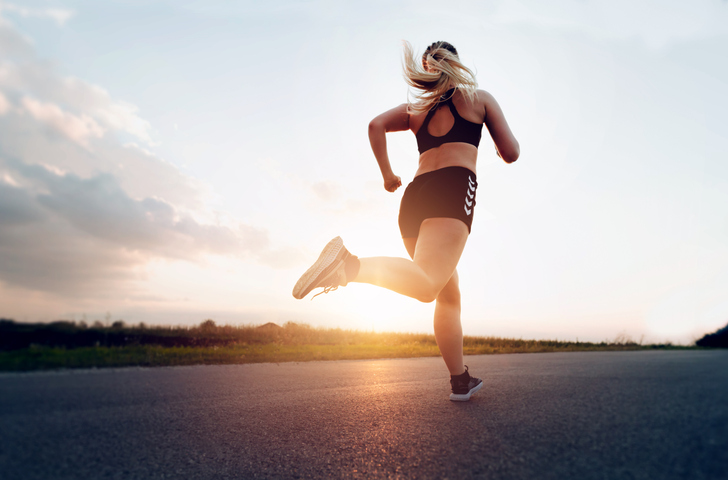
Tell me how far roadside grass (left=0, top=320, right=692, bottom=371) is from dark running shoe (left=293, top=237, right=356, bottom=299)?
180 inches

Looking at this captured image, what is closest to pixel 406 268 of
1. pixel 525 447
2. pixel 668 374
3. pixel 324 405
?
pixel 525 447

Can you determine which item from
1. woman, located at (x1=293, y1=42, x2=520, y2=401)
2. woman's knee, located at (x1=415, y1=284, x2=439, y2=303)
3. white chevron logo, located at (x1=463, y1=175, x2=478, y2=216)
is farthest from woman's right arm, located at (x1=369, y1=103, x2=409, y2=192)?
woman's knee, located at (x1=415, y1=284, x2=439, y2=303)

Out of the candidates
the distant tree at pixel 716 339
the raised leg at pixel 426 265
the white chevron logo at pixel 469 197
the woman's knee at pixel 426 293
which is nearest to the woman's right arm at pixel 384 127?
the white chevron logo at pixel 469 197

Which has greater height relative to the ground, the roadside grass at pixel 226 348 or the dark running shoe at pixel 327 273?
the dark running shoe at pixel 327 273

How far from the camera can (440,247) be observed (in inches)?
94.5

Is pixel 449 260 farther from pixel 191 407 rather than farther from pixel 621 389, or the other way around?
pixel 191 407

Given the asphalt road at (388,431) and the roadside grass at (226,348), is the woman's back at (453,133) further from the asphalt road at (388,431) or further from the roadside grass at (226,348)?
the roadside grass at (226,348)

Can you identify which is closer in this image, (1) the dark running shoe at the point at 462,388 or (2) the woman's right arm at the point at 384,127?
(1) the dark running shoe at the point at 462,388

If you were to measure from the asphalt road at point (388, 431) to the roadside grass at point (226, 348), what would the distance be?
7.98ft

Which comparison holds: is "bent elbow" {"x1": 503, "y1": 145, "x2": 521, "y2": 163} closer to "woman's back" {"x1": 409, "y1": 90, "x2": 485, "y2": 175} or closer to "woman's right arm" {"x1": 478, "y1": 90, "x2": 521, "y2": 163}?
"woman's right arm" {"x1": 478, "y1": 90, "x2": 521, "y2": 163}

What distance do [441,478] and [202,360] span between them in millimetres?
5850

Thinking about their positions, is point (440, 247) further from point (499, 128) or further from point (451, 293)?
point (499, 128)

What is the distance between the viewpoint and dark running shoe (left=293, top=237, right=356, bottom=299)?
2279 mm

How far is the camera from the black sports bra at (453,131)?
8.91ft
